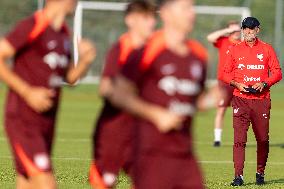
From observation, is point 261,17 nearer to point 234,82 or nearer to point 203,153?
point 203,153

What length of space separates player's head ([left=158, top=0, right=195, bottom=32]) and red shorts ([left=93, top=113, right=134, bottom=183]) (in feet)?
7.33

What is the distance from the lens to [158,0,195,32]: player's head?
789 cm

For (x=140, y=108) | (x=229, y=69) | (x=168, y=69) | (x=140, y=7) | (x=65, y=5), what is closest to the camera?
(x=140, y=108)

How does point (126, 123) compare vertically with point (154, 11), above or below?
below

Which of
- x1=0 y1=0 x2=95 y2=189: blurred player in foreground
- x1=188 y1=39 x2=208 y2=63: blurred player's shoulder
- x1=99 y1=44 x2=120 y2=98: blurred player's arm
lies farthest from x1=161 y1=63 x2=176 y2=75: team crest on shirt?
x1=0 y1=0 x2=95 y2=189: blurred player in foreground

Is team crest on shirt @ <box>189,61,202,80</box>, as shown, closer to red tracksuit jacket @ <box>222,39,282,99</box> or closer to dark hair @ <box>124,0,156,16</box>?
dark hair @ <box>124,0,156,16</box>

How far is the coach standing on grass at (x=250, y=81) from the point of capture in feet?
51.9

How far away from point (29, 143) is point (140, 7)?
1.56m

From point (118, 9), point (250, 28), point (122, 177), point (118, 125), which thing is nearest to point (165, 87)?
point (118, 125)

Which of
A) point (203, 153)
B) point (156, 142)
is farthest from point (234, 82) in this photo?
point (156, 142)

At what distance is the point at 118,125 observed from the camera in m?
10.0

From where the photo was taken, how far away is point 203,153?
69.4ft

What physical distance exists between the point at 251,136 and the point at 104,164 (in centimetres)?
1609

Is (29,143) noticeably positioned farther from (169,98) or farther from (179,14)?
(179,14)
